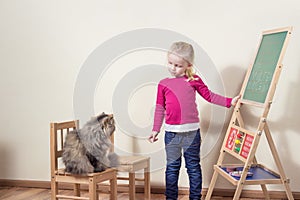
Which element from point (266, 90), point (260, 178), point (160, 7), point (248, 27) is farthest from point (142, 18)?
point (260, 178)

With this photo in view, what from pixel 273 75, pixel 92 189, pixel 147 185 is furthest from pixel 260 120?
pixel 92 189

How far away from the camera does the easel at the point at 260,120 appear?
2.59m

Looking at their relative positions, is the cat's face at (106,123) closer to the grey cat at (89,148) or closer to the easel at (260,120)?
the grey cat at (89,148)

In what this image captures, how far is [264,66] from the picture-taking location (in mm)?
2732

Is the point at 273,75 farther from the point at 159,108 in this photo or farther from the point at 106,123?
the point at 106,123

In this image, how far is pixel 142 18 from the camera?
3.27 meters

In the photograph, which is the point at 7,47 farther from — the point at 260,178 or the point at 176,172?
the point at 260,178

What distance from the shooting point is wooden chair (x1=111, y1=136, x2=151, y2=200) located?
113 inches

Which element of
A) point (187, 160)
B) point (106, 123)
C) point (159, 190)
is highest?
point (106, 123)

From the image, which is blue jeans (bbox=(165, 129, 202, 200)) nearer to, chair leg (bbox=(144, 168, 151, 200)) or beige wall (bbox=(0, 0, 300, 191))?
chair leg (bbox=(144, 168, 151, 200))

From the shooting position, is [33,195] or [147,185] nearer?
[147,185]

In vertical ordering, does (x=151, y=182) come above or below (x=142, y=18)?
below

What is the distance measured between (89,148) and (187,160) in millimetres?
635

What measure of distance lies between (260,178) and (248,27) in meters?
1.02
